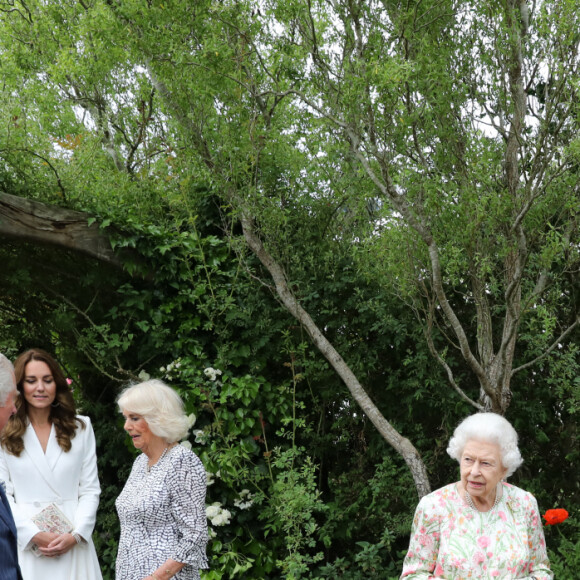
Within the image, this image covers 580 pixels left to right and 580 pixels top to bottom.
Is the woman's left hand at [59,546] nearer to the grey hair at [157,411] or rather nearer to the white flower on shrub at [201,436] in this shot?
the grey hair at [157,411]

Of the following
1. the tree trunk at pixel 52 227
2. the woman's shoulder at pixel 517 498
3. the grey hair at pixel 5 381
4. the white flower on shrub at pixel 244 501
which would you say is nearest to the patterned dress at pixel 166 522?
the woman's shoulder at pixel 517 498

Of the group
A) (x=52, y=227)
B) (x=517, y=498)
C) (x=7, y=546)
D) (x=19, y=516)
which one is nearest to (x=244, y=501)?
(x=19, y=516)

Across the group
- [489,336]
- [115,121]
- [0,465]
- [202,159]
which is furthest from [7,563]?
[115,121]

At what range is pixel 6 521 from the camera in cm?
178

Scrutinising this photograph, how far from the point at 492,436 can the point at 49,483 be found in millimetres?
2165

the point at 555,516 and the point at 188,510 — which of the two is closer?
the point at 188,510

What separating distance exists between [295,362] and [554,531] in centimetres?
185

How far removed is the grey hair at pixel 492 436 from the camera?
256 centimetres

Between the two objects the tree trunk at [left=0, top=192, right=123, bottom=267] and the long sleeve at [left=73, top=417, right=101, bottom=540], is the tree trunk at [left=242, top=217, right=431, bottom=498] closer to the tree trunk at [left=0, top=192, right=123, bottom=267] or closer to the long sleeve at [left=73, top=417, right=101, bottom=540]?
the tree trunk at [left=0, top=192, right=123, bottom=267]

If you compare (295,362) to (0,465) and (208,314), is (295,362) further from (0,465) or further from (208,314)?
(0,465)

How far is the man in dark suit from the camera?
5.74ft

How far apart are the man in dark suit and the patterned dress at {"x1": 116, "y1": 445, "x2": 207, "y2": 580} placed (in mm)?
1195

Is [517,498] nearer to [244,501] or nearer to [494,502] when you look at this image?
[494,502]

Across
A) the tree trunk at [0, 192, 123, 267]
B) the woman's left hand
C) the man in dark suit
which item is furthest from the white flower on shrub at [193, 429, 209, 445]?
the man in dark suit
